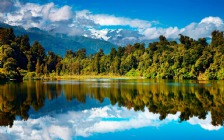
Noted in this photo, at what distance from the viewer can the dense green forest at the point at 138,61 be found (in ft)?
231

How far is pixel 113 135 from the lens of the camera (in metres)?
13.4

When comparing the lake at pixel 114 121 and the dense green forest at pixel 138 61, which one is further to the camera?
the dense green forest at pixel 138 61

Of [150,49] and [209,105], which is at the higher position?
[150,49]

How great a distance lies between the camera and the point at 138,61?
11281cm

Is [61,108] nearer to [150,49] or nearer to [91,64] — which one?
[150,49]

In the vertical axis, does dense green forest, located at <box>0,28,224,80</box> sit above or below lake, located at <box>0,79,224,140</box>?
above

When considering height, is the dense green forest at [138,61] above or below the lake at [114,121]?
above

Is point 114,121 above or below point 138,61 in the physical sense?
below

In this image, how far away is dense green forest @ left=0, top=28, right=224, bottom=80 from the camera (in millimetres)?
70375

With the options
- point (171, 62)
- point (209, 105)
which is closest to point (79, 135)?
point (209, 105)

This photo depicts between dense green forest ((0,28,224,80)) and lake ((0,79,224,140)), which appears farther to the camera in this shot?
dense green forest ((0,28,224,80))

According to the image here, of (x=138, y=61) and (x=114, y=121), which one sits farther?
(x=138, y=61)

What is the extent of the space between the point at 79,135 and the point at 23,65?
90.0 m

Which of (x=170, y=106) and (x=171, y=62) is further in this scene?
(x=171, y=62)
